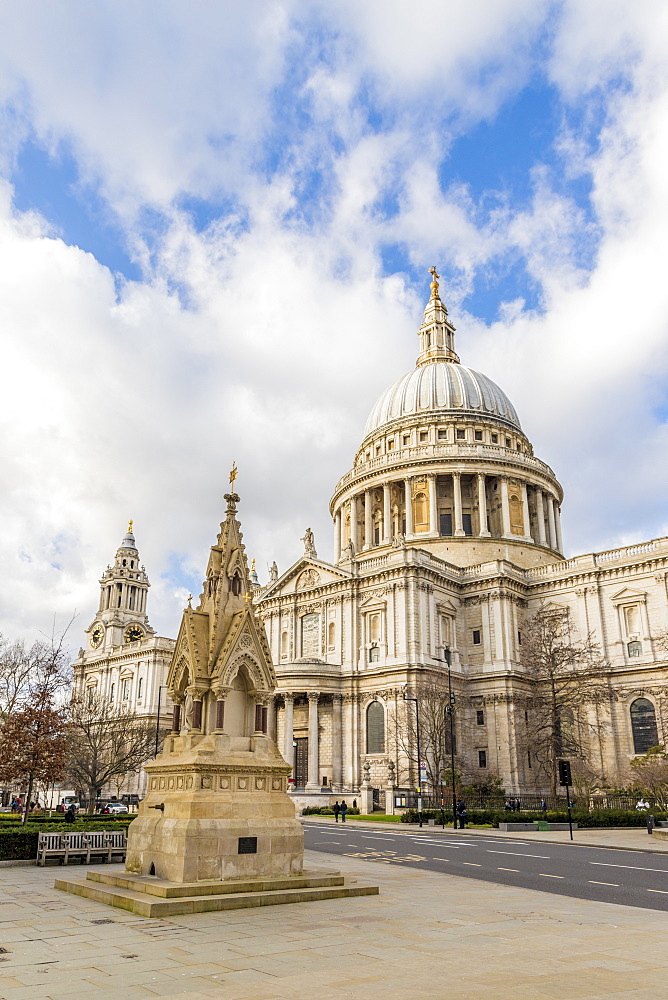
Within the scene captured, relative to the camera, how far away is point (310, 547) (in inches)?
2889

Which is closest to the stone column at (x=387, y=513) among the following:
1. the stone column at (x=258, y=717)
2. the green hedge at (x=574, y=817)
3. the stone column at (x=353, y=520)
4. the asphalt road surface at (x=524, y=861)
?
the stone column at (x=353, y=520)

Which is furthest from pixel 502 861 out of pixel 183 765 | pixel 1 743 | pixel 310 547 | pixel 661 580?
pixel 310 547

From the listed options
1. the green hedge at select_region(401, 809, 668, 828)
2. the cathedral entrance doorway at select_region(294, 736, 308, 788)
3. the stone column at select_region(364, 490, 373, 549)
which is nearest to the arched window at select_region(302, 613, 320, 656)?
the cathedral entrance doorway at select_region(294, 736, 308, 788)

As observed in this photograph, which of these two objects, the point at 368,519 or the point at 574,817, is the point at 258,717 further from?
the point at 368,519

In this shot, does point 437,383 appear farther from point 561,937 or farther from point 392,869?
point 561,937

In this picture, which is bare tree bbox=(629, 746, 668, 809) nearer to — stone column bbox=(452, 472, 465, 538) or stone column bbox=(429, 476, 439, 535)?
stone column bbox=(452, 472, 465, 538)

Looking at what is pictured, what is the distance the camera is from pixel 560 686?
204 ft

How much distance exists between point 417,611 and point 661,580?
62.0 ft

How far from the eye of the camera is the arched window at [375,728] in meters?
61.3

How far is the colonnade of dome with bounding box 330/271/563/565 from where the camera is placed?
7812 cm

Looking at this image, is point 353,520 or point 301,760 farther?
point 353,520

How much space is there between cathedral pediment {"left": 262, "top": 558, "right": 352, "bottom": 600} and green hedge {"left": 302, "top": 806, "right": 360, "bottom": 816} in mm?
19495

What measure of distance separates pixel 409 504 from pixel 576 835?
45.4 m

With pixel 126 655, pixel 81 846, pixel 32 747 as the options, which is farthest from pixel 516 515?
pixel 81 846
